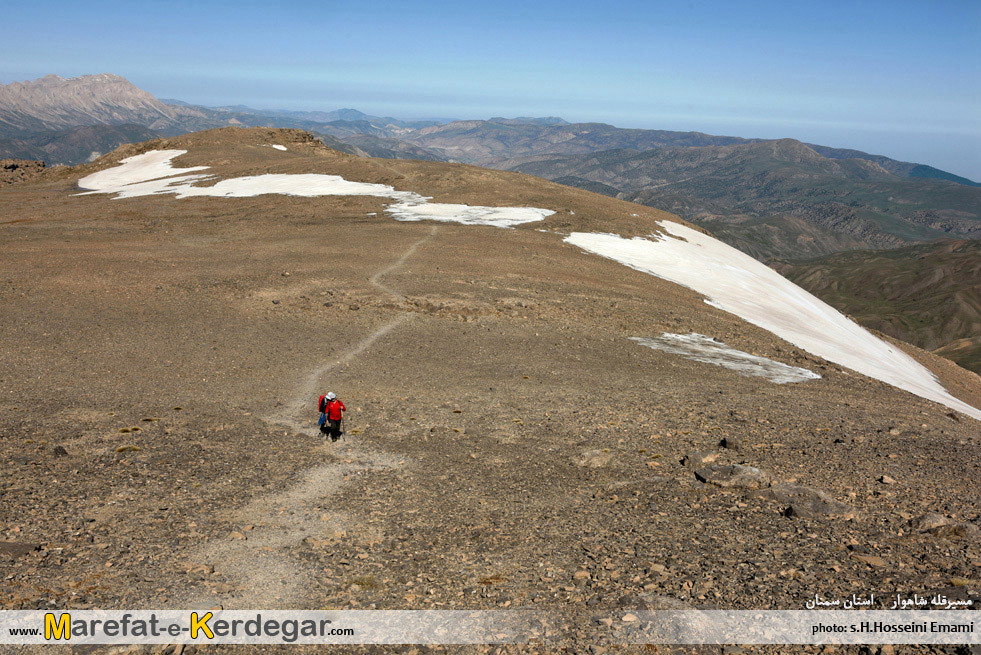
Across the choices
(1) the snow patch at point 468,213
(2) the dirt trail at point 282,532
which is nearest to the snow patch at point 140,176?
(1) the snow patch at point 468,213

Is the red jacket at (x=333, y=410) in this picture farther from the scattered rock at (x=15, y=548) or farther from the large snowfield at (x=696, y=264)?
the large snowfield at (x=696, y=264)

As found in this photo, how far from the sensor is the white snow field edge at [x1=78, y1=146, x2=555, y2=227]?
3950 centimetres

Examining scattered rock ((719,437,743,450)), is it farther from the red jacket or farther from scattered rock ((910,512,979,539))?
the red jacket

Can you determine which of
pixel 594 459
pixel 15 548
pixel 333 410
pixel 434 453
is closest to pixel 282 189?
pixel 333 410

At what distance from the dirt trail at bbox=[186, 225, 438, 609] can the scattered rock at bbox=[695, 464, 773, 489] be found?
6.04m

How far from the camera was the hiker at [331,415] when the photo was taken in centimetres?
1282

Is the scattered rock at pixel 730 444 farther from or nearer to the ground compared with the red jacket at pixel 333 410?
nearer to the ground

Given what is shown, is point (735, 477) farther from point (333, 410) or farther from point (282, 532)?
point (333, 410)

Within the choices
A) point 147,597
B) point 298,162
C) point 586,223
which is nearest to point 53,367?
point 147,597

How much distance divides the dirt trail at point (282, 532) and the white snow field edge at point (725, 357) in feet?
40.6

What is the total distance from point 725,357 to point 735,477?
35.1ft

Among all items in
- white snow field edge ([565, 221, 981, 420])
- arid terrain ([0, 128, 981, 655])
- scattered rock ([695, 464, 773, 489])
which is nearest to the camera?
arid terrain ([0, 128, 981, 655])

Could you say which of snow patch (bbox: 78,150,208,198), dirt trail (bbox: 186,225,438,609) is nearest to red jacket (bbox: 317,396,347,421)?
dirt trail (bbox: 186,225,438,609)

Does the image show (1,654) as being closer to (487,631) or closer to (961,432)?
(487,631)
